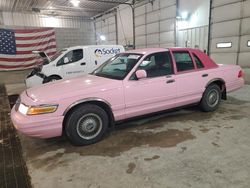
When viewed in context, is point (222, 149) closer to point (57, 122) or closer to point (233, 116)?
point (233, 116)

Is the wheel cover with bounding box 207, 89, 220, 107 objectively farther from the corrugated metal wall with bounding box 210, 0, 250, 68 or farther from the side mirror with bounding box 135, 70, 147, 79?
the corrugated metal wall with bounding box 210, 0, 250, 68

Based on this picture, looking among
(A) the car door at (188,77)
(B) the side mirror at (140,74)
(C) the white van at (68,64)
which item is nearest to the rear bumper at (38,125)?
(B) the side mirror at (140,74)

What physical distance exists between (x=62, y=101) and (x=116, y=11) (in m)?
17.0

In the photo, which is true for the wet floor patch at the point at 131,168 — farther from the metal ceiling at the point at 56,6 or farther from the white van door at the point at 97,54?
the metal ceiling at the point at 56,6

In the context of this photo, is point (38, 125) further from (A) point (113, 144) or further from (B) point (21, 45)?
(B) point (21, 45)

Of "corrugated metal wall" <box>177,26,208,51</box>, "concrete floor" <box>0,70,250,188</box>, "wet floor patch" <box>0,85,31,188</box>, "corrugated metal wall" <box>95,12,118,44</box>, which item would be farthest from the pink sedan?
"corrugated metal wall" <box>95,12,118,44</box>

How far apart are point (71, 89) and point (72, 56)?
15.6 ft

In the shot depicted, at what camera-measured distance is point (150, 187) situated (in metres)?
2.15

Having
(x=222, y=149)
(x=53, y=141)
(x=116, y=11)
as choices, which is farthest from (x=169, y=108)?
(x=116, y=11)

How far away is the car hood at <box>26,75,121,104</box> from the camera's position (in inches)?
114

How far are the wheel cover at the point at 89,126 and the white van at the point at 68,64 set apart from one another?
14.9 ft

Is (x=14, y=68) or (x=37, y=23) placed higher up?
(x=37, y=23)

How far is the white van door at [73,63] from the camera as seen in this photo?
7.32 meters

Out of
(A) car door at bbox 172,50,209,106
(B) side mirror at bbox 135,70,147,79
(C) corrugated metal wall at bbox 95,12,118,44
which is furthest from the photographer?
(C) corrugated metal wall at bbox 95,12,118,44
